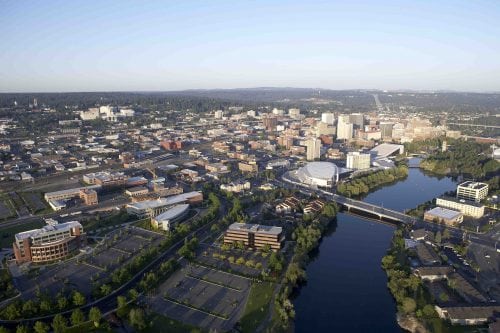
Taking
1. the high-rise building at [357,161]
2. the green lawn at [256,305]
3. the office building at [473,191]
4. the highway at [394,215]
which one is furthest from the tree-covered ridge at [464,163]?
the green lawn at [256,305]

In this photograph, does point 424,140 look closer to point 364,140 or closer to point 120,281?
point 364,140

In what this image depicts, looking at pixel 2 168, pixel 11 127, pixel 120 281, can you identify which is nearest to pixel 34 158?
pixel 2 168

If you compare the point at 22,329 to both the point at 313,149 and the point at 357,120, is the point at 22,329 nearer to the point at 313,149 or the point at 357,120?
the point at 313,149

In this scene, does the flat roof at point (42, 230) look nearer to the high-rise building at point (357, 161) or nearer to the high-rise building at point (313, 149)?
the high-rise building at point (357, 161)

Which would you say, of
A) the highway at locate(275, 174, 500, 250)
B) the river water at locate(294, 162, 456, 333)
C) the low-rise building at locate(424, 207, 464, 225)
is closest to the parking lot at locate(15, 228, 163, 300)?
the river water at locate(294, 162, 456, 333)

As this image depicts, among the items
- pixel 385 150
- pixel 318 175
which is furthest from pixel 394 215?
pixel 385 150

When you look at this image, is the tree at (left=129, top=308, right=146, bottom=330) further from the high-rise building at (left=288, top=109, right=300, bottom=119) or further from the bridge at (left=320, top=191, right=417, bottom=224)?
the high-rise building at (left=288, top=109, right=300, bottom=119)
